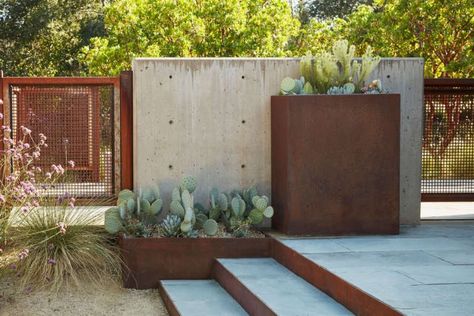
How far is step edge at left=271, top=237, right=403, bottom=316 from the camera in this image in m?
5.33

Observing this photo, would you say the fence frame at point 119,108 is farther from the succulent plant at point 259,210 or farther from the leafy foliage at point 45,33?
the leafy foliage at point 45,33

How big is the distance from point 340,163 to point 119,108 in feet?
8.12

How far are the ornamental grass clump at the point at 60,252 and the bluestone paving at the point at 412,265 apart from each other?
5.76ft

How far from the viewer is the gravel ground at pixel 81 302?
7332 millimetres

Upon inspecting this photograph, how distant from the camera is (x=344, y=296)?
5969 mm

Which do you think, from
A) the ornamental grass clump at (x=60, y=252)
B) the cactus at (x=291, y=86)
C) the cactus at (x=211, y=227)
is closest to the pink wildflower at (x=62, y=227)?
the ornamental grass clump at (x=60, y=252)

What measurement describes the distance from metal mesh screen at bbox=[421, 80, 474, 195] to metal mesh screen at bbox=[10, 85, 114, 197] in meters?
3.56

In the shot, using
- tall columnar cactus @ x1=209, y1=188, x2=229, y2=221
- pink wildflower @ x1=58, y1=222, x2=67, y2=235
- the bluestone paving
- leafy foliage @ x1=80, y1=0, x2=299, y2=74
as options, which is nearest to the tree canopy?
leafy foliage @ x1=80, y1=0, x2=299, y2=74

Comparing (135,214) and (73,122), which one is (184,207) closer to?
(135,214)

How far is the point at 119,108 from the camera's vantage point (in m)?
9.02

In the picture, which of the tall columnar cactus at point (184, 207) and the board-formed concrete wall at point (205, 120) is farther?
the board-formed concrete wall at point (205, 120)

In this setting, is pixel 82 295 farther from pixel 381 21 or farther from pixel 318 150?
pixel 381 21

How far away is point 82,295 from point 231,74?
2715mm

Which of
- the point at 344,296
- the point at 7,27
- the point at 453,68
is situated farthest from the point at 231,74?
the point at 7,27
